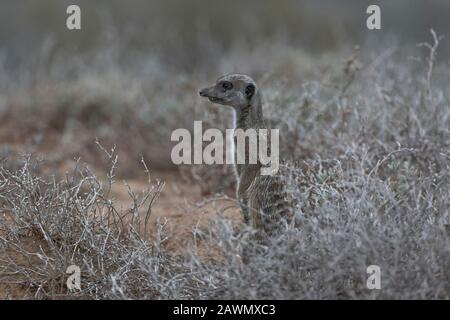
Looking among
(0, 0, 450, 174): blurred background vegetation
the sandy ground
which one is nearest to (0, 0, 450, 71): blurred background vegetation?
(0, 0, 450, 174): blurred background vegetation

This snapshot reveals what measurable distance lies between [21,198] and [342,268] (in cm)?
207

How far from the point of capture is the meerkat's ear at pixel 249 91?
537 cm

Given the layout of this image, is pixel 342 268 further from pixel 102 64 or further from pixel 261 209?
pixel 102 64

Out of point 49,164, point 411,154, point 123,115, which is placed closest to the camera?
point 411,154

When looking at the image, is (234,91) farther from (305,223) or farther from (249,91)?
(305,223)

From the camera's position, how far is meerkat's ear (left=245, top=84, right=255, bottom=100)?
5.37m

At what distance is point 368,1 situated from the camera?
768 inches

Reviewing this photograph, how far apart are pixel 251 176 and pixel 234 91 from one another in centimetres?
68

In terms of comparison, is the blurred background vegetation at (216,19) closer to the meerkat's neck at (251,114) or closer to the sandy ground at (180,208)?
the sandy ground at (180,208)

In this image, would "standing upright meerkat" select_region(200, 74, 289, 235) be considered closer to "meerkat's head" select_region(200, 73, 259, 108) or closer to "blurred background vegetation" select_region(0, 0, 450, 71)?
"meerkat's head" select_region(200, 73, 259, 108)

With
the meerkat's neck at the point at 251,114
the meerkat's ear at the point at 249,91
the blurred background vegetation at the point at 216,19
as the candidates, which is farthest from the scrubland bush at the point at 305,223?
the blurred background vegetation at the point at 216,19

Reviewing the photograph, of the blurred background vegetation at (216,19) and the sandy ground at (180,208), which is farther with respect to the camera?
the blurred background vegetation at (216,19)

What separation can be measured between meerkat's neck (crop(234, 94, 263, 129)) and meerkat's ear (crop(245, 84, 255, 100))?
1.5 inches
